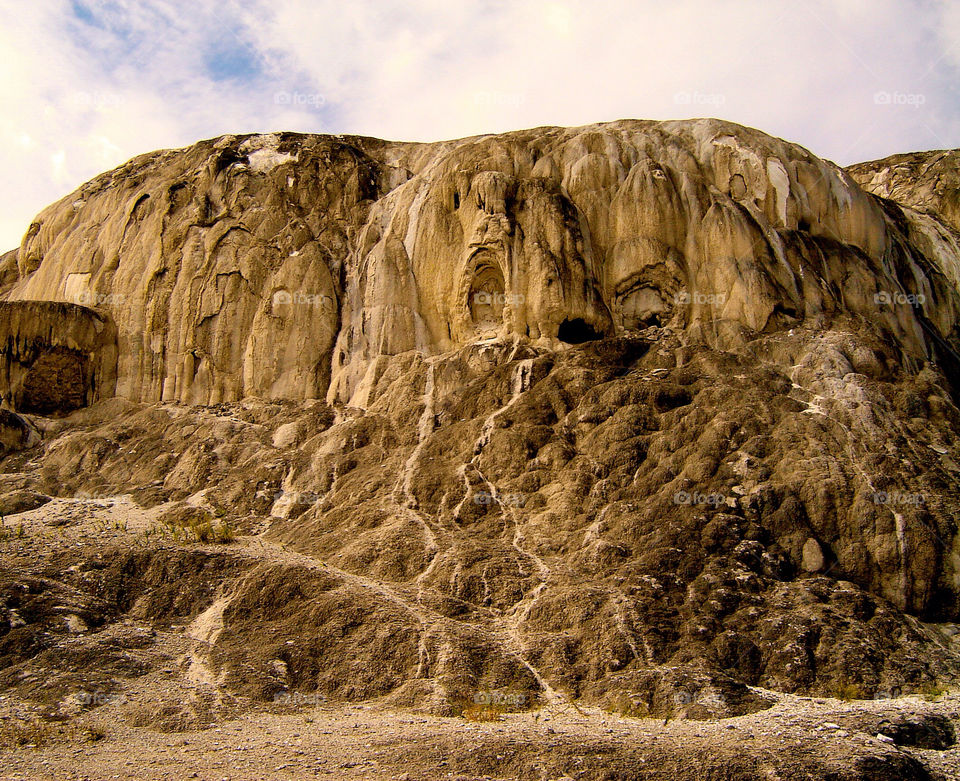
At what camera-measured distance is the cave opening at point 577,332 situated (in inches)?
1057

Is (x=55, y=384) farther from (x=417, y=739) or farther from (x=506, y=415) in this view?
(x=417, y=739)

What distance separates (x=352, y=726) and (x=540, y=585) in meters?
5.52

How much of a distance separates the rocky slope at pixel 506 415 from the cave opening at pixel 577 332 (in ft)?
0.33

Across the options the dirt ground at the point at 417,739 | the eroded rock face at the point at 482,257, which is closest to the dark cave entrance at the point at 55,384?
the eroded rock face at the point at 482,257

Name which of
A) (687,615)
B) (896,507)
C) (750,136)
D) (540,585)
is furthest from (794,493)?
(750,136)

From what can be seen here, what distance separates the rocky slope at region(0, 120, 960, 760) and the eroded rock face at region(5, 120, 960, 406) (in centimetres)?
11

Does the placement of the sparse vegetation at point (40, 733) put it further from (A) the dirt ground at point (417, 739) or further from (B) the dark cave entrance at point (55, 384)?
(B) the dark cave entrance at point (55, 384)

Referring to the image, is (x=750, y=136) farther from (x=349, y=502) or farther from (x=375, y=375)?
(x=349, y=502)

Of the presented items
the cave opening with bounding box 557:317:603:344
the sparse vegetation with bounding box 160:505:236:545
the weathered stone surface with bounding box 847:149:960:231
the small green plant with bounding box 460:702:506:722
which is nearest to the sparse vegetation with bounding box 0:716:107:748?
the small green plant with bounding box 460:702:506:722

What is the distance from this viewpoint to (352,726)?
1526 centimetres

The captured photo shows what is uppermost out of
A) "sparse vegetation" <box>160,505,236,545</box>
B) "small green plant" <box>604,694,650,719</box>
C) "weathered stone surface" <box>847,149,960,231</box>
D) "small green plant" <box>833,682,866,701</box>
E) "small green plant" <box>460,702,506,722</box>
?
"weathered stone surface" <box>847,149,960,231</box>

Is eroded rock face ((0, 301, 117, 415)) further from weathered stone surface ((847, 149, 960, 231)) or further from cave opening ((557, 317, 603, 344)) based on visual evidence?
weathered stone surface ((847, 149, 960, 231))

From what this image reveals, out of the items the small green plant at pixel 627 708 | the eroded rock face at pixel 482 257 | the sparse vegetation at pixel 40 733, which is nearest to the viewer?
the sparse vegetation at pixel 40 733

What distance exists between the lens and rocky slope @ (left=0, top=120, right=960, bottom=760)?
1734cm
